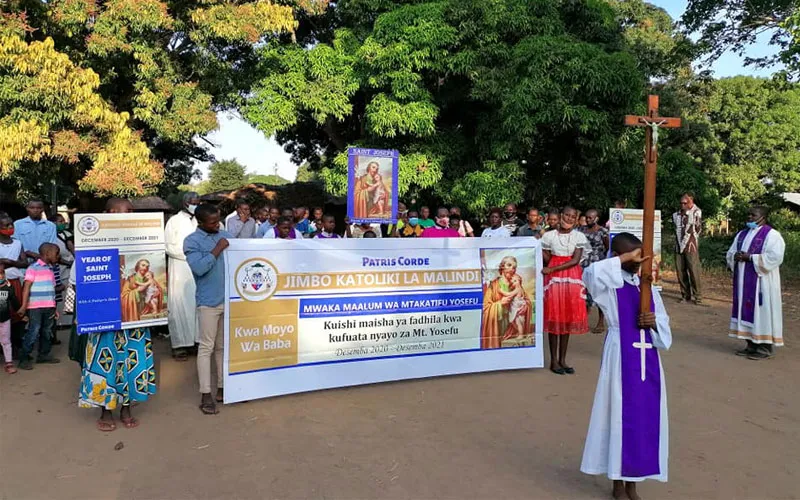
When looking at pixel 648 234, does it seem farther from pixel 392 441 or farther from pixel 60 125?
pixel 60 125

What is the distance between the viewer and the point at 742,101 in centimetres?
3091

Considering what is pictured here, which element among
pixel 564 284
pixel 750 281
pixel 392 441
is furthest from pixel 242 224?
pixel 750 281

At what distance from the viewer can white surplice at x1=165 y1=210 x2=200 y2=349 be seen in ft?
21.2

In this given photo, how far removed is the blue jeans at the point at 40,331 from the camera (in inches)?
240

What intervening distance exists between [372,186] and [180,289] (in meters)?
2.59

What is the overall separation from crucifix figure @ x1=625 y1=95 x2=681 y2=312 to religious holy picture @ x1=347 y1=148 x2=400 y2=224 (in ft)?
13.2

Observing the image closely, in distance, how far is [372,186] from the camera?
731 cm

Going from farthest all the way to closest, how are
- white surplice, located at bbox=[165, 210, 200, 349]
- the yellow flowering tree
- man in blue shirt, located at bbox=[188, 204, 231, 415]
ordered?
1. the yellow flowering tree
2. white surplice, located at bbox=[165, 210, 200, 349]
3. man in blue shirt, located at bbox=[188, 204, 231, 415]

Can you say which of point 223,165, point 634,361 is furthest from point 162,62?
point 223,165

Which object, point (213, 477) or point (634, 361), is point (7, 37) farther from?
point (634, 361)

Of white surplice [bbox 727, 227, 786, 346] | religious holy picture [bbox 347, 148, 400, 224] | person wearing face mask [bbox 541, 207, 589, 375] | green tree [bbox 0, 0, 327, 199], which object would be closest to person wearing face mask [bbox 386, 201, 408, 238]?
religious holy picture [bbox 347, 148, 400, 224]

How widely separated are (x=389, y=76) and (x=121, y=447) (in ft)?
35.6

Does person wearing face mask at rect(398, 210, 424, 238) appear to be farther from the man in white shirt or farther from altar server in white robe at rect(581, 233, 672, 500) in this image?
altar server in white robe at rect(581, 233, 672, 500)

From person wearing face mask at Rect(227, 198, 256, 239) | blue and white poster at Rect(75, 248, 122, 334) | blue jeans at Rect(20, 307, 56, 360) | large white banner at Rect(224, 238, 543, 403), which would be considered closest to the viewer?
blue and white poster at Rect(75, 248, 122, 334)
